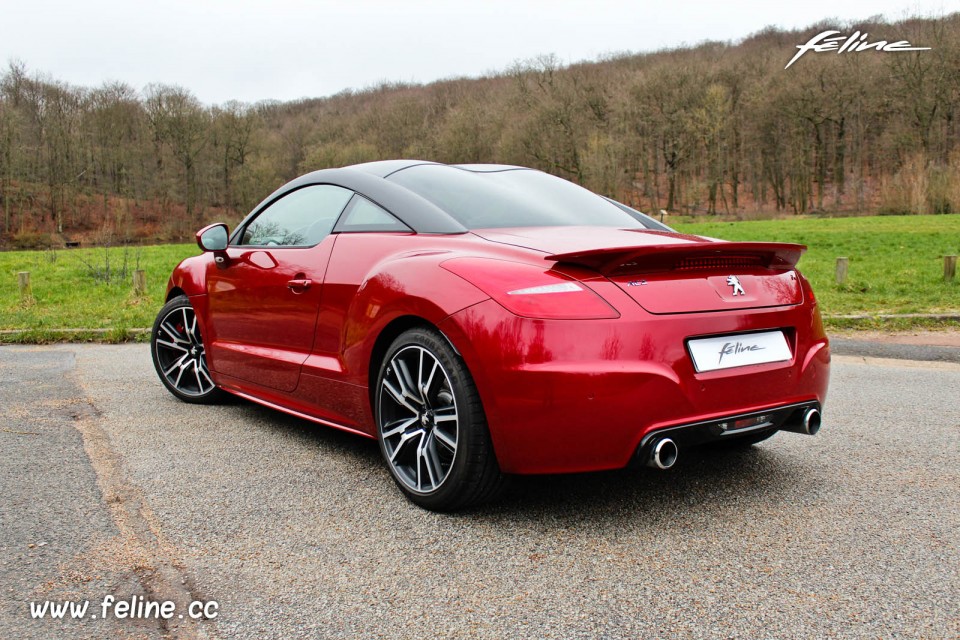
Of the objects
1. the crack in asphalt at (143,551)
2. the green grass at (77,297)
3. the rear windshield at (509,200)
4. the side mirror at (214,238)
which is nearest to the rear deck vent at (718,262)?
the rear windshield at (509,200)

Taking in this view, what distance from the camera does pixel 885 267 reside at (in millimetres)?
16078

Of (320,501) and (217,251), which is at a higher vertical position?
(217,251)

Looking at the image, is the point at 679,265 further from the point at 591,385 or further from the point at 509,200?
the point at 509,200

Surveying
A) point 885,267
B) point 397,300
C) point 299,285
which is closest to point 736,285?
point 397,300

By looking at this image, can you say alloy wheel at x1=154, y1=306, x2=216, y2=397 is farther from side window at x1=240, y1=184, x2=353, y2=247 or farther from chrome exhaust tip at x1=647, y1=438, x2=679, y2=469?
chrome exhaust tip at x1=647, y1=438, x2=679, y2=469

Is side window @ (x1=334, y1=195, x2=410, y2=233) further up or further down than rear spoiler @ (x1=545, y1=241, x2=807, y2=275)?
further up

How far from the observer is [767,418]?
9.98 ft

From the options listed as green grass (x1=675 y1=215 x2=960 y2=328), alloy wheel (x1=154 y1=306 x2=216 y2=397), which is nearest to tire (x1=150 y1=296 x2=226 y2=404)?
alloy wheel (x1=154 y1=306 x2=216 y2=397)

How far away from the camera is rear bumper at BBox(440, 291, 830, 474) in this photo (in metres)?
2.74

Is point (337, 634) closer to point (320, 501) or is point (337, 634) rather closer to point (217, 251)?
point (320, 501)

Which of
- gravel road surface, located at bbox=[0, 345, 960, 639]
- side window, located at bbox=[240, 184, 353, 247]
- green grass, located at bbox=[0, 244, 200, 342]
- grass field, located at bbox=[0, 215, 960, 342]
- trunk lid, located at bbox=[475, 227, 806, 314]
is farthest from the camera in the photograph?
grass field, located at bbox=[0, 215, 960, 342]

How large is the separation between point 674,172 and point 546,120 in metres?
10.3

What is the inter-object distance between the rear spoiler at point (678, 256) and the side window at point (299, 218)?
152cm

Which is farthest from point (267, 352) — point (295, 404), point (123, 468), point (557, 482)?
point (557, 482)
